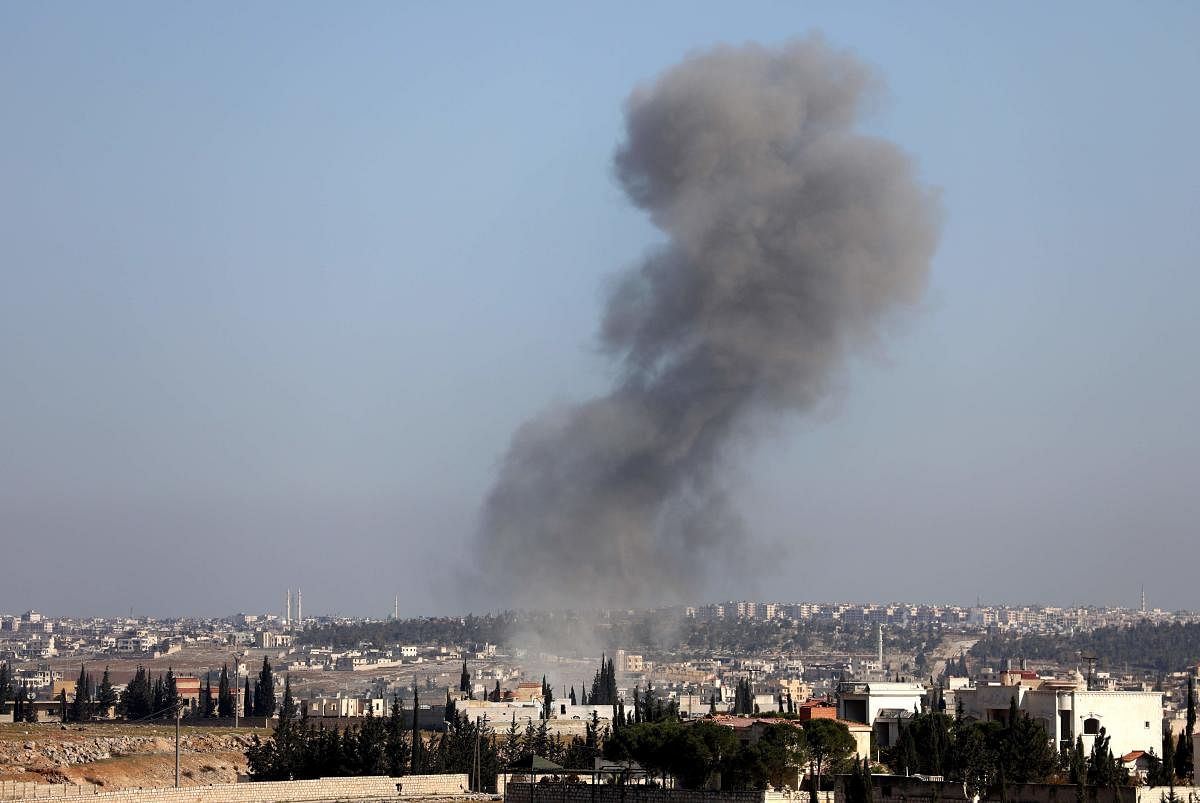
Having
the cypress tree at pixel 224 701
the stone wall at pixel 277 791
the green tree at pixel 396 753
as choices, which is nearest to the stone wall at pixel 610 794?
the stone wall at pixel 277 791

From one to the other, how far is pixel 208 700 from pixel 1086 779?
67457 mm

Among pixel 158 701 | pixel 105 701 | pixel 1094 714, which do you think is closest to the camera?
pixel 1094 714

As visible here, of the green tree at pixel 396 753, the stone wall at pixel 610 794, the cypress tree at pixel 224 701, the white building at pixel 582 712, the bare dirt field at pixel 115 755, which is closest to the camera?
the stone wall at pixel 610 794

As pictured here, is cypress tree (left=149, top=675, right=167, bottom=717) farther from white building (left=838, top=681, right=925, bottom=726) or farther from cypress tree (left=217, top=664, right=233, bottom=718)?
white building (left=838, top=681, right=925, bottom=726)

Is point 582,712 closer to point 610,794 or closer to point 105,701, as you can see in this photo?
point 105,701

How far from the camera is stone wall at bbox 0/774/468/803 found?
47938 mm

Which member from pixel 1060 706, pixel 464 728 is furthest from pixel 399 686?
pixel 1060 706

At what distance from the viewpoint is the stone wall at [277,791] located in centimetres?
4794

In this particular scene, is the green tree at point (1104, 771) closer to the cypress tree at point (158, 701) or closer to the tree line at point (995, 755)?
the tree line at point (995, 755)

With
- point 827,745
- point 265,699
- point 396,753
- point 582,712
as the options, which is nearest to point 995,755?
point 827,745

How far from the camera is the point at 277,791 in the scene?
51625 millimetres

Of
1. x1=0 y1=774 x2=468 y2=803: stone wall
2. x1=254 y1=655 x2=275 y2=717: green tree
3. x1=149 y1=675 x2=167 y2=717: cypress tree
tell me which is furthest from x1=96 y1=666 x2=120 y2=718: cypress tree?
x1=0 y1=774 x2=468 y2=803: stone wall

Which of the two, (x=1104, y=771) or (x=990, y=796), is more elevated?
(x=1104, y=771)

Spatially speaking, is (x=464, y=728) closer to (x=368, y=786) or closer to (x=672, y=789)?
(x=368, y=786)
